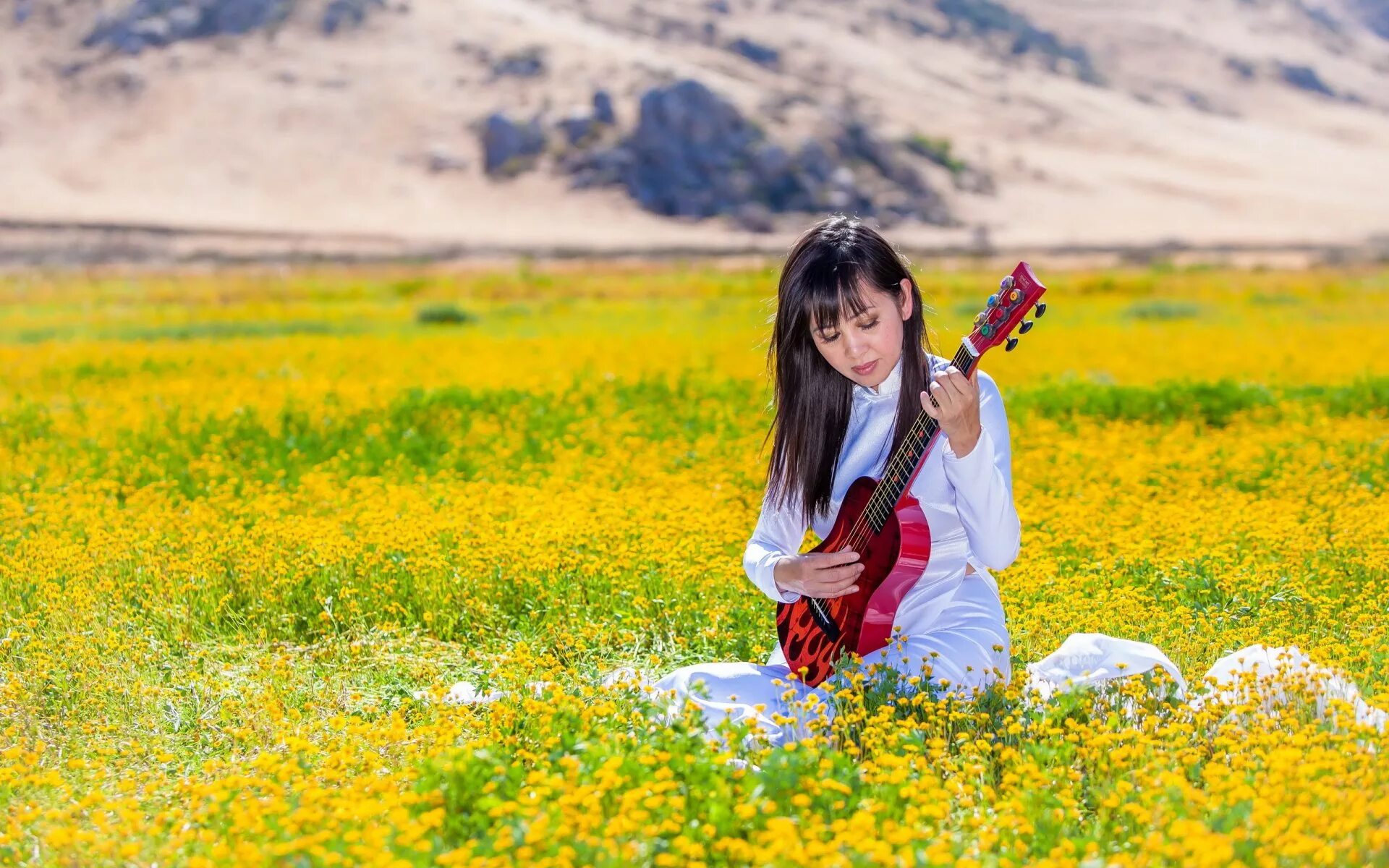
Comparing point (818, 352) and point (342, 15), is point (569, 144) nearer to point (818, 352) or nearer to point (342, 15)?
point (342, 15)

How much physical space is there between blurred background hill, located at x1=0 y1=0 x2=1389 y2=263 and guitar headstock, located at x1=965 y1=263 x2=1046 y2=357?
246ft

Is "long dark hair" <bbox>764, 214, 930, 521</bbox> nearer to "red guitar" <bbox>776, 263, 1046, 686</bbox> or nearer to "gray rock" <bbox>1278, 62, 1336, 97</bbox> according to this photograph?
"red guitar" <bbox>776, 263, 1046, 686</bbox>

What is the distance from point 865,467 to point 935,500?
0.36m

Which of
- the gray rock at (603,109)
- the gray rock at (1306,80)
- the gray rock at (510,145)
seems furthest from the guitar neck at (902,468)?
the gray rock at (1306,80)

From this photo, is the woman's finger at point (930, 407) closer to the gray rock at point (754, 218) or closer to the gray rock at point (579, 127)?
the gray rock at point (754, 218)

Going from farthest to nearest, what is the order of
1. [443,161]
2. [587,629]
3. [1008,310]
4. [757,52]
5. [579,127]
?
[757,52] < [443,161] < [579,127] < [587,629] < [1008,310]

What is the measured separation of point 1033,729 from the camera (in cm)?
465

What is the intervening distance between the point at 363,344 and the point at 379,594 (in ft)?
51.9

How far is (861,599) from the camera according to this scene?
16.0 feet

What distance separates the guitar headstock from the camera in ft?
14.1

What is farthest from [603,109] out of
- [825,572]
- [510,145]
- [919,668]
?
[825,572]

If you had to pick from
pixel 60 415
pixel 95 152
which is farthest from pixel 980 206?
pixel 60 415

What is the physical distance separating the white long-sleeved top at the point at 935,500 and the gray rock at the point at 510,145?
106 meters

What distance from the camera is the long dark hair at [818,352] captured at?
4.75 metres
